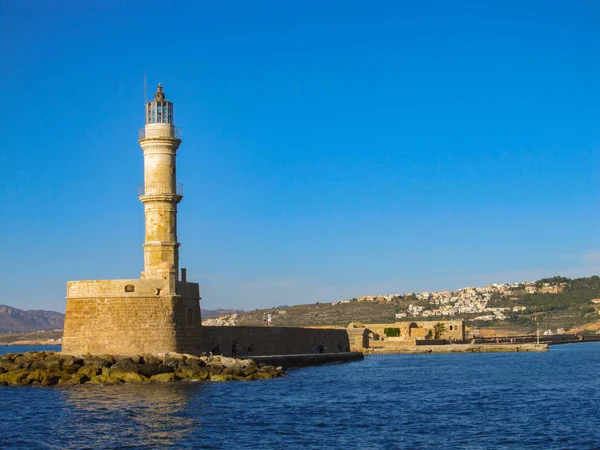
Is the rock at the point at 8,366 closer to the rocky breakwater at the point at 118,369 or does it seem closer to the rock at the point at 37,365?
the rocky breakwater at the point at 118,369

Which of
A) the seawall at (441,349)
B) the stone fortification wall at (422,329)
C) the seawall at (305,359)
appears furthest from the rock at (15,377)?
the stone fortification wall at (422,329)

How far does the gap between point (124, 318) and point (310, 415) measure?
27.7ft

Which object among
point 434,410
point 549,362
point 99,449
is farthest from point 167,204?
point 549,362

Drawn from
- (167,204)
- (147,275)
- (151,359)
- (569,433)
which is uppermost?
(167,204)

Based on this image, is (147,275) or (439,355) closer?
(147,275)

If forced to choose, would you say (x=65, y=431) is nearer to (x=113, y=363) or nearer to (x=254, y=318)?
(x=113, y=363)

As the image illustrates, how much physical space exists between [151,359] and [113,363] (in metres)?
1.07

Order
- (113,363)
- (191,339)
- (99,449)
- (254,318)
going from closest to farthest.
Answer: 1. (99,449)
2. (113,363)
3. (191,339)
4. (254,318)

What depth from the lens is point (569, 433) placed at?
725 inches

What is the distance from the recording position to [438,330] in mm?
61219

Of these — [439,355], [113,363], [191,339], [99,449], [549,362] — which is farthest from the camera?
[439,355]

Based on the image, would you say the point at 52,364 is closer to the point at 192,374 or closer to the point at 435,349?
the point at 192,374

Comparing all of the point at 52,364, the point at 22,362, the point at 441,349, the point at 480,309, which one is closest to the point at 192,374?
the point at 52,364

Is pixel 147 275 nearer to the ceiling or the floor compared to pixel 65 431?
nearer to the ceiling
